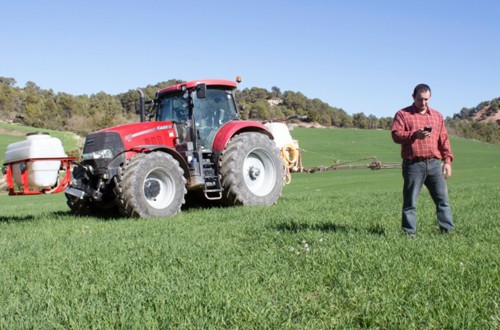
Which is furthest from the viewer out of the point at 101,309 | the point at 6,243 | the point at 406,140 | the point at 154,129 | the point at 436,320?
the point at 154,129

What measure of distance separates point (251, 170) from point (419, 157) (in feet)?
16.3

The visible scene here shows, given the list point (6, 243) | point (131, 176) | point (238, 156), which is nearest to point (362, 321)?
point (6, 243)

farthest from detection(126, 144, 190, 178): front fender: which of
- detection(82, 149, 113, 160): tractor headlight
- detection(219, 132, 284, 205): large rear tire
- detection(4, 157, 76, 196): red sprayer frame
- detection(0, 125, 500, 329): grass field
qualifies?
detection(0, 125, 500, 329): grass field

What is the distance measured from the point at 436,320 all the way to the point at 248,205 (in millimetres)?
6883

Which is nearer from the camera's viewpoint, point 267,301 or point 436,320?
point 436,320

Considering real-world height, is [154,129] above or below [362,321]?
above

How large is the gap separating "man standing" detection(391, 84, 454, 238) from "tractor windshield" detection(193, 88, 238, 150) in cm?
460

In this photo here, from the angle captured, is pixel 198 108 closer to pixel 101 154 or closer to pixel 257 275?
pixel 101 154

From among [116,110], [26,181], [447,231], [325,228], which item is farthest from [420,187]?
[116,110]

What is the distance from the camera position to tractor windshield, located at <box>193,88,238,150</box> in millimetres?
9984

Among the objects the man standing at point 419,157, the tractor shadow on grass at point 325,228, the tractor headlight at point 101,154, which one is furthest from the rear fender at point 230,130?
the man standing at point 419,157

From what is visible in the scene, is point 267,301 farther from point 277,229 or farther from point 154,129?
point 154,129

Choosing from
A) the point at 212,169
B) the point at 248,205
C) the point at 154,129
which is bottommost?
the point at 248,205

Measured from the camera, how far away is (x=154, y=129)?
949 centimetres
